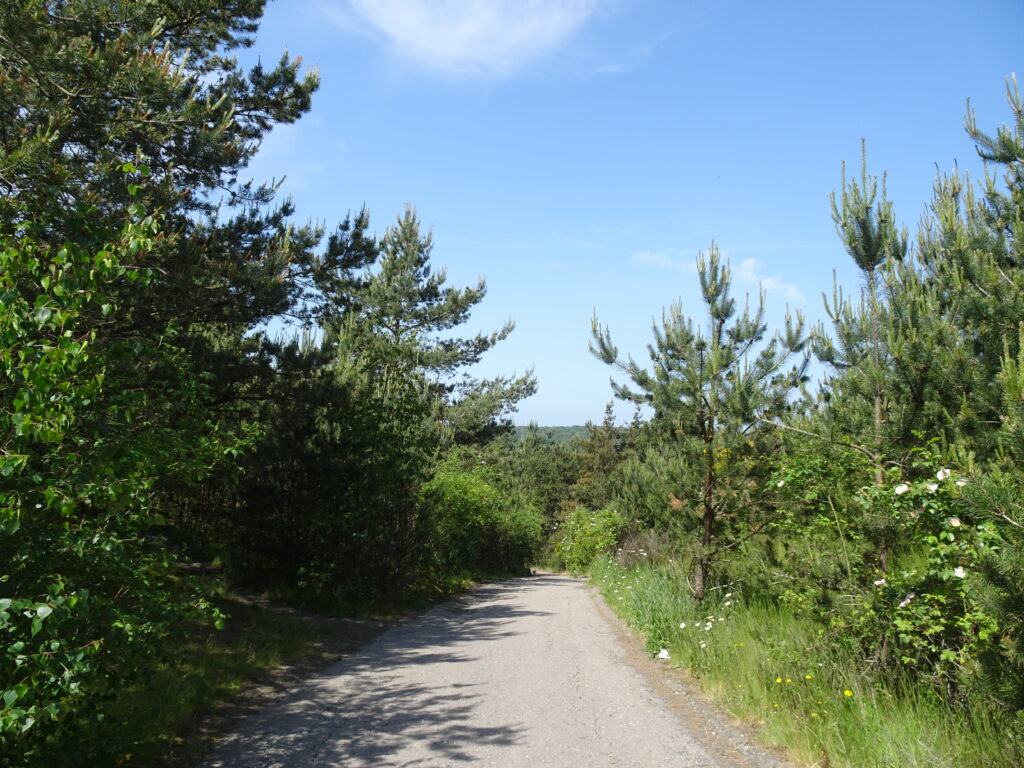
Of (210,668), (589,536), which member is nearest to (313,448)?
(210,668)

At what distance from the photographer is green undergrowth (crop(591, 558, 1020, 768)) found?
4.13 meters

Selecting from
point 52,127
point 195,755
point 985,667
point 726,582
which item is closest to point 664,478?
point 726,582

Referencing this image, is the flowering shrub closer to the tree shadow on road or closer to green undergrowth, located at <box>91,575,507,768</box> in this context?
the tree shadow on road

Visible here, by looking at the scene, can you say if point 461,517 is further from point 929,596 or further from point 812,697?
point 929,596

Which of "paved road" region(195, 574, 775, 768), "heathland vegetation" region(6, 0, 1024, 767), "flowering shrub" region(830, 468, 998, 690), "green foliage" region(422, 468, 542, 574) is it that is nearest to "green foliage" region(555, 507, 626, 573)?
"green foliage" region(422, 468, 542, 574)

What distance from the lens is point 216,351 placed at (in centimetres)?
948

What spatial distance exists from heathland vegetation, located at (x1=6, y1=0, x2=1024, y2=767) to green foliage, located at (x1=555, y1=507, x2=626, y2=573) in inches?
512

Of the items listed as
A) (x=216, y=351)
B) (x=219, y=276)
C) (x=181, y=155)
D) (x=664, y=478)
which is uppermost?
(x=181, y=155)

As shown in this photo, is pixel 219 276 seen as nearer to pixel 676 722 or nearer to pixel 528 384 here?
pixel 676 722

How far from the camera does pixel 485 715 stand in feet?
19.8

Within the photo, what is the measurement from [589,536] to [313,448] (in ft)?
63.8

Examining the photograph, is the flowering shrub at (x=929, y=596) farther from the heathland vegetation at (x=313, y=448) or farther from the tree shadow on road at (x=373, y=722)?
the tree shadow on road at (x=373, y=722)

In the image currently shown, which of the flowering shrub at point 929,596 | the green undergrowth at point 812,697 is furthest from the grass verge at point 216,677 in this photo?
the flowering shrub at point 929,596

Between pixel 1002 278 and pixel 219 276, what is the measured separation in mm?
8104
